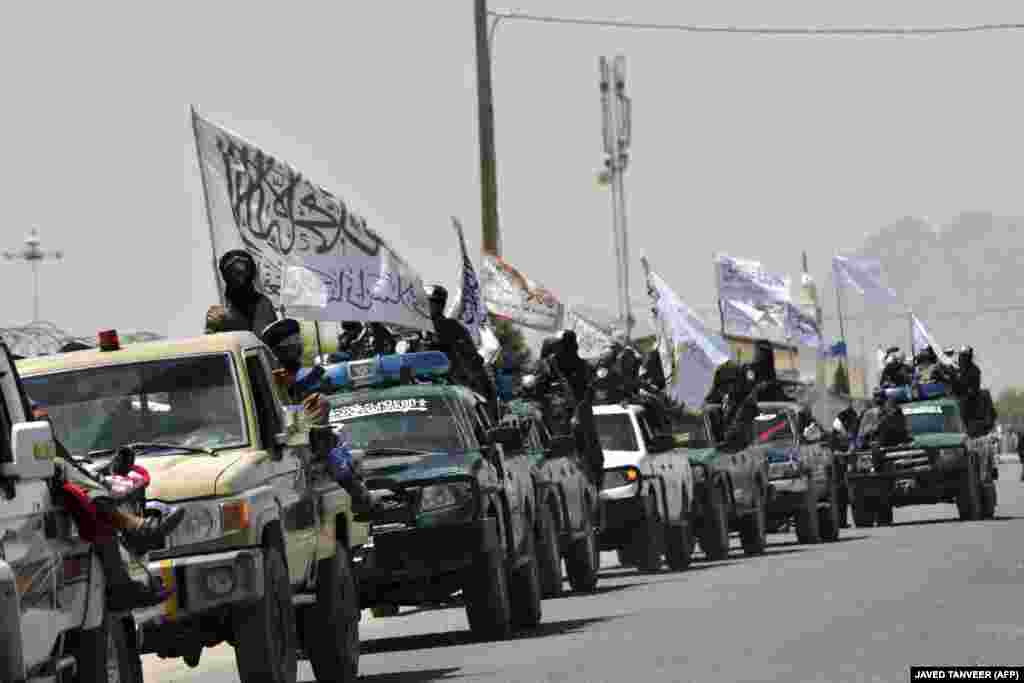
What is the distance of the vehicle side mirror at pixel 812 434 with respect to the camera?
116ft

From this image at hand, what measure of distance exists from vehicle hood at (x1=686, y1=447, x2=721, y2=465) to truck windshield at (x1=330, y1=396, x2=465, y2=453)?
37.3 ft

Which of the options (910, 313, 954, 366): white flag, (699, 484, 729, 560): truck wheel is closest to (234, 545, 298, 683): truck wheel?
(699, 484, 729, 560): truck wheel

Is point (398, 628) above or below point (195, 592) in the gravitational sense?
below

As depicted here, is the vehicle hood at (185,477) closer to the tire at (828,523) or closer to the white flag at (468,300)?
the white flag at (468,300)

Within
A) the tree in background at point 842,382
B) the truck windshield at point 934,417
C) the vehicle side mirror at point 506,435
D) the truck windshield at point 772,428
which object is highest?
the vehicle side mirror at point 506,435

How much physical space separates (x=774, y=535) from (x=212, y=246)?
23027 millimetres

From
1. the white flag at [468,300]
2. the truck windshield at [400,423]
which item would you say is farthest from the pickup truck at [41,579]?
the white flag at [468,300]

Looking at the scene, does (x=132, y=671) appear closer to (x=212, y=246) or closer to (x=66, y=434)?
(x=66, y=434)

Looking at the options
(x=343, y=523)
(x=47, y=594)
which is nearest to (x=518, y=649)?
(x=343, y=523)

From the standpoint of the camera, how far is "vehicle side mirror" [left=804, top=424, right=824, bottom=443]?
1387 inches

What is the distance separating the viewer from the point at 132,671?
38.3 ft

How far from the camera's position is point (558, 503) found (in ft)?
73.2

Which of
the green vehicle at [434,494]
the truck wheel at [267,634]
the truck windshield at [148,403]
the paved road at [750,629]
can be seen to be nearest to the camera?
the truck wheel at [267,634]

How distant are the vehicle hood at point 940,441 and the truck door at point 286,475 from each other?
77.7 ft
